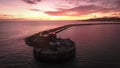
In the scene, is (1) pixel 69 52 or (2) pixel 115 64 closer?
(2) pixel 115 64

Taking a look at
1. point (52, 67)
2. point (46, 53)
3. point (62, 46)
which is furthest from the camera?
point (62, 46)

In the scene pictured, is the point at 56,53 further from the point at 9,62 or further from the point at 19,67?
the point at 9,62

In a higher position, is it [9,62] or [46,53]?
[46,53]

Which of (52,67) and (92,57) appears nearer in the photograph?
(52,67)

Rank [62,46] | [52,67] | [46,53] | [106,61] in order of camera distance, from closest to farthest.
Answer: [52,67]
[46,53]
[106,61]
[62,46]

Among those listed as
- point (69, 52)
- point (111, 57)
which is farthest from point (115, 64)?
point (69, 52)

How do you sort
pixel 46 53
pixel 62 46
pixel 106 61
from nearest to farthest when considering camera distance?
1. pixel 46 53
2. pixel 106 61
3. pixel 62 46

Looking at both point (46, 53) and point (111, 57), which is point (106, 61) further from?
point (46, 53)

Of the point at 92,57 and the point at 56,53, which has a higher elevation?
the point at 56,53

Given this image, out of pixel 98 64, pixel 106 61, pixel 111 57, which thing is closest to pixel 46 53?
pixel 98 64
